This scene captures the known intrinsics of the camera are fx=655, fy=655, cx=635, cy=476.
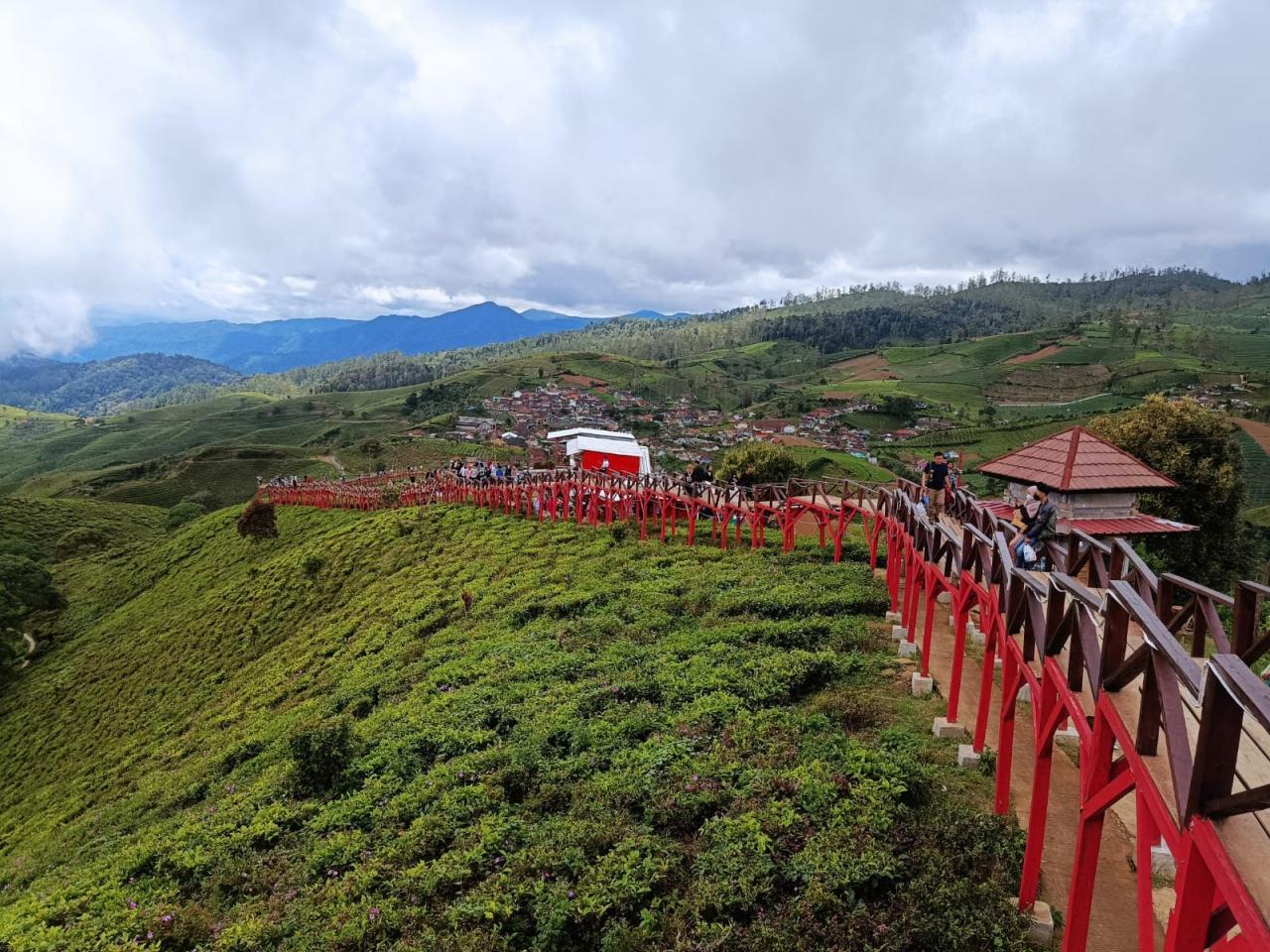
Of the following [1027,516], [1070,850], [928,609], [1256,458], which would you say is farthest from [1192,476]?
[1256,458]

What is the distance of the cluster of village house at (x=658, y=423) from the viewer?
87.3 metres

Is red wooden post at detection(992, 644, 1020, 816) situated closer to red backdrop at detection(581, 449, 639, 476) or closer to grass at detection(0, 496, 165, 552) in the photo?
red backdrop at detection(581, 449, 639, 476)

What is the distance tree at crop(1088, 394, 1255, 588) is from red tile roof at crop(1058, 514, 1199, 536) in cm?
1057

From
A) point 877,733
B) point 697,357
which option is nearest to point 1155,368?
point 697,357

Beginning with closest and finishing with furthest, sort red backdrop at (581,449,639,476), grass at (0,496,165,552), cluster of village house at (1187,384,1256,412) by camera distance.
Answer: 1. red backdrop at (581,449,639,476)
2. grass at (0,496,165,552)
3. cluster of village house at (1187,384,1256,412)

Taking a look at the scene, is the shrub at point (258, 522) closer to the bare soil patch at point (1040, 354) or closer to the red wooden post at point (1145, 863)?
the red wooden post at point (1145, 863)

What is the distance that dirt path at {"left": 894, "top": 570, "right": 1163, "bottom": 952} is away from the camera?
5.71 meters

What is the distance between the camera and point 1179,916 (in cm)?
309

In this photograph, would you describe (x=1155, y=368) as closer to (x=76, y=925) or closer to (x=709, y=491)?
(x=709, y=491)

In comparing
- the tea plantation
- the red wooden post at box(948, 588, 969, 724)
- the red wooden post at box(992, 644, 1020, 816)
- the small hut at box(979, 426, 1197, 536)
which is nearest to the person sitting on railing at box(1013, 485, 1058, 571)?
the red wooden post at box(948, 588, 969, 724)

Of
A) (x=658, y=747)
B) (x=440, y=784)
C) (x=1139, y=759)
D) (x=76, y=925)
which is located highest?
(x=1139, y=759)

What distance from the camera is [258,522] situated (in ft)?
121

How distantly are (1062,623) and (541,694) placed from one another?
8.97 metres

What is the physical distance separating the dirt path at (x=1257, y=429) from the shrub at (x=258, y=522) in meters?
85.4
